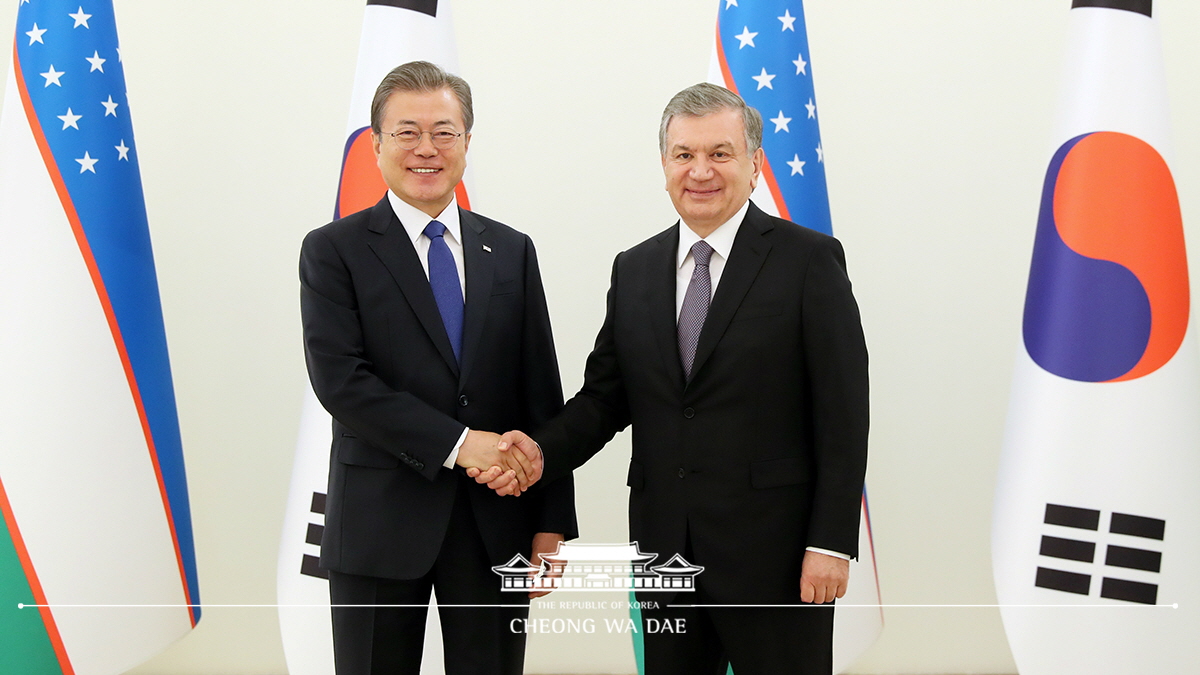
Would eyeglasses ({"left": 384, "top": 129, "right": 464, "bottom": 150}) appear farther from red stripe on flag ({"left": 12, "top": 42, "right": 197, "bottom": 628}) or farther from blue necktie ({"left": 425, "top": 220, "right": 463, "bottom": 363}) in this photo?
red stripe on flag ({"left": 12, "top": 42, "right": 197, "bottom": 628})

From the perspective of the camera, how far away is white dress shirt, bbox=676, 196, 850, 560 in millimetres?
1698

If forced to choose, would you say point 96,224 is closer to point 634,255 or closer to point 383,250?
point 383,250

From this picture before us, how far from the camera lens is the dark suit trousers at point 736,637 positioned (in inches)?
63.0

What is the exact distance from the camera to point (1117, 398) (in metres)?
2.24

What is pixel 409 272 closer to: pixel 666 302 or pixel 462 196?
pixel 666 302

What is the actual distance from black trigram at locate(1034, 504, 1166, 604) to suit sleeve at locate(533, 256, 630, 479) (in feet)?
4.04

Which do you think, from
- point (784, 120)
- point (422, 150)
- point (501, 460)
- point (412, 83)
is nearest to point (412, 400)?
point (501, 460)

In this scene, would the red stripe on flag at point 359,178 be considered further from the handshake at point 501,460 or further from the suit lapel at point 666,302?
the handshake at point 501,460

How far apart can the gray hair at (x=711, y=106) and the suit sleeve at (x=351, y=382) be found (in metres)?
0.66

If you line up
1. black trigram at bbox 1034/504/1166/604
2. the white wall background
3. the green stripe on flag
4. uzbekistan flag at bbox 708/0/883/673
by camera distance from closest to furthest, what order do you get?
black trigram at bbox 1034/504/1166/604
the green stripe on flag
uzbekistan flag at bbox 708/0/883/673
the white wall background

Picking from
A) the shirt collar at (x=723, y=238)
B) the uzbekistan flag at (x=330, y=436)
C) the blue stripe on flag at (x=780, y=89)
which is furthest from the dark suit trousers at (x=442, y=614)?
the blue stripe on flag at (x=780, y=89)

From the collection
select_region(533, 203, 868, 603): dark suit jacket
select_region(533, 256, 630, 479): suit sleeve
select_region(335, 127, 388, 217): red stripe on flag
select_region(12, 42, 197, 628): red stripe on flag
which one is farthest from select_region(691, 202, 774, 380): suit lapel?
select_region(12, 42, 197, 628): red stripe on flag

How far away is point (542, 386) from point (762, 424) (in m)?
0.46

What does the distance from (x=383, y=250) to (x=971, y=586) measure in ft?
8.36
